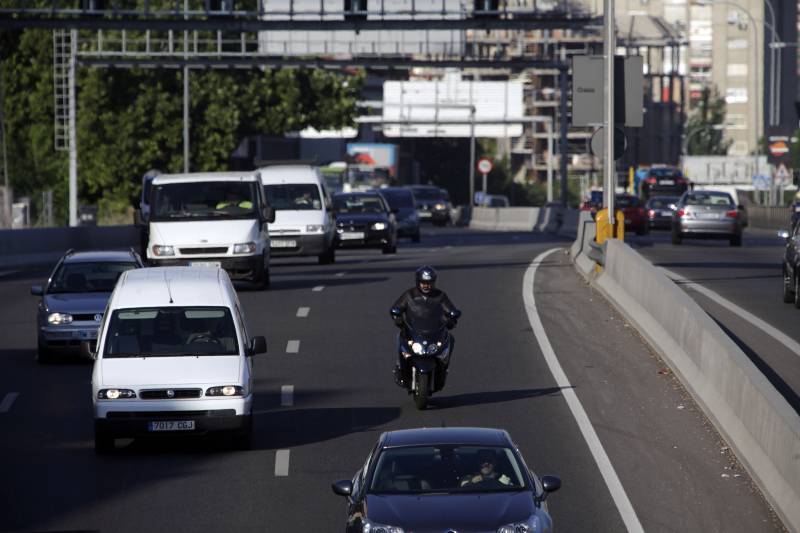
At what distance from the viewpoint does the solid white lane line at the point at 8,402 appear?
1917 cm

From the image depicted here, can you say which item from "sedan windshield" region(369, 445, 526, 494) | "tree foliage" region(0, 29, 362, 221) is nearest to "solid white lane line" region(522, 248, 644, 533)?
"sedan windshield" region(369, 445, 526, 494)

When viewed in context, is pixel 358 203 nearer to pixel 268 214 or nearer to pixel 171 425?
pixel 268 214

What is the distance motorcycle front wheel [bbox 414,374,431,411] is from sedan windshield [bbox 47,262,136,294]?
7.13 meters

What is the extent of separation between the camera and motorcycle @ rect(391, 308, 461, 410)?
17969 millimetres

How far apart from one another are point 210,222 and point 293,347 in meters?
8.01

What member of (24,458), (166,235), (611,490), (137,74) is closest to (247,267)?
(166,235)

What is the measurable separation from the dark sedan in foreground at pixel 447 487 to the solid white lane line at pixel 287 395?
8303 mm

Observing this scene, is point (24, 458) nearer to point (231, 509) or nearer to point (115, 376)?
point (115, 376)

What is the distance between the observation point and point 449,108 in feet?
461

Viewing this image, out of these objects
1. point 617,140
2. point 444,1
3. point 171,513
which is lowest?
point 171,513

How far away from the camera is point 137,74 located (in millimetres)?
79812

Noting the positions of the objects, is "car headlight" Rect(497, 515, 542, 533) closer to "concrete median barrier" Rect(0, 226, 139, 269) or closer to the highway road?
the highway road

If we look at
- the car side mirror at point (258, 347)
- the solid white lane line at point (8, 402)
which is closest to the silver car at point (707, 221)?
the solid white lane line at point (8, 402)

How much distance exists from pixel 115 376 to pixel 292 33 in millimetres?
47460
